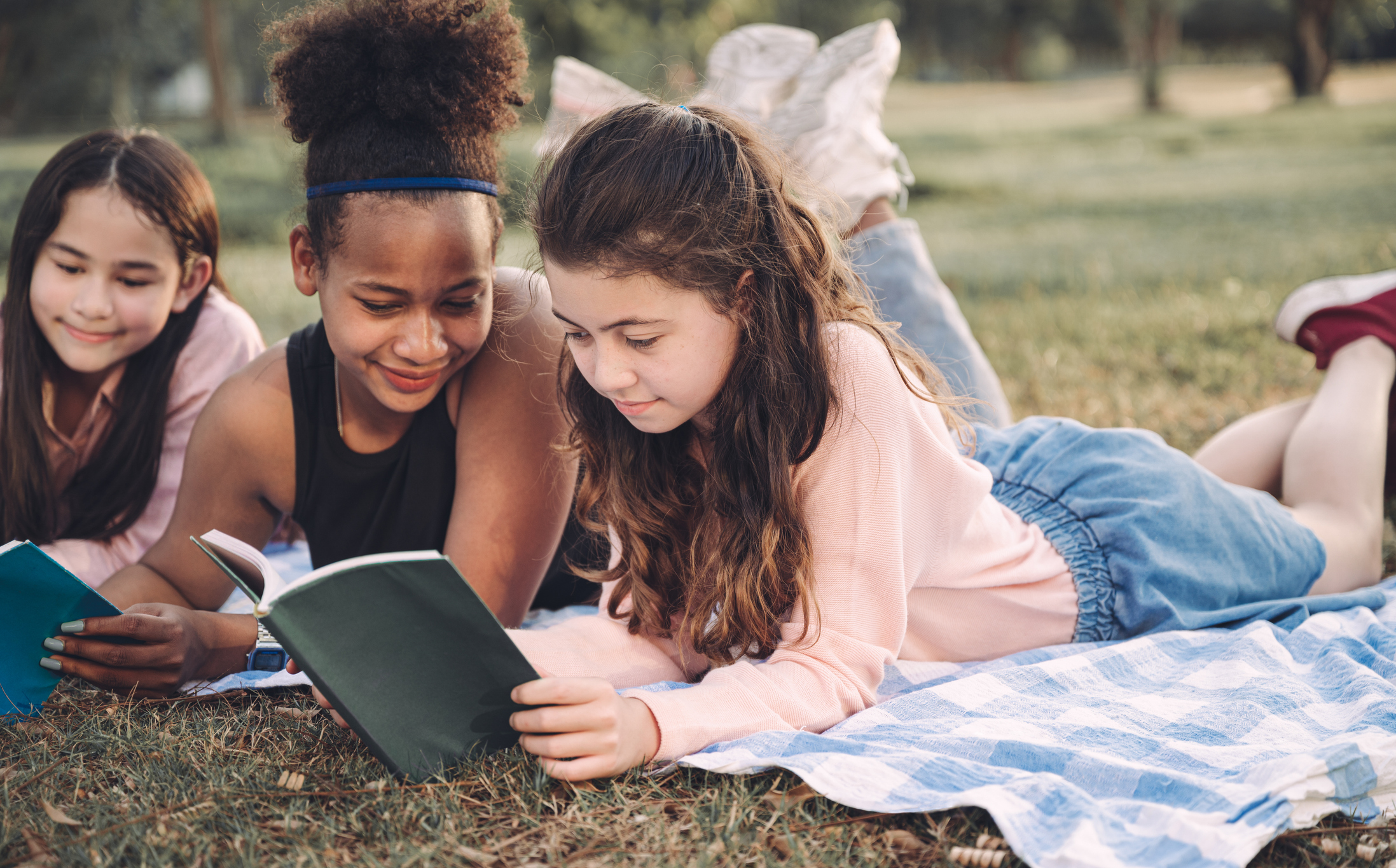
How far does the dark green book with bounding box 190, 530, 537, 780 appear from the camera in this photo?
5.14 feet

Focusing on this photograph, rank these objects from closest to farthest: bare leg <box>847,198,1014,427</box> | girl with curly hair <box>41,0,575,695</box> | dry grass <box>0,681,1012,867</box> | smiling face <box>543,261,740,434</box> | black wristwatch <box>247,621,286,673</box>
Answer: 1. dry grass <box>0,681,1012,867</box>
2. smiling face <box>543,261,740,434</box>
3. girl with curly hair <box>41,0,575,695</box>
4. black wristwatch <box>247,621,286,673</box>
5. bare leg <box>847,198,1014,427</box>

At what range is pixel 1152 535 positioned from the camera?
2568 mm

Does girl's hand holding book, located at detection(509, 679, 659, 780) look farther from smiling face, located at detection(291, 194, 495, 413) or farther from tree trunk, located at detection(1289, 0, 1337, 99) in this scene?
tree trunk, located at detection(1289, 0, 1337, 99)

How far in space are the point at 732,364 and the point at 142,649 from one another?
1291 mm

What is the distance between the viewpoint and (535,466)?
2588mm

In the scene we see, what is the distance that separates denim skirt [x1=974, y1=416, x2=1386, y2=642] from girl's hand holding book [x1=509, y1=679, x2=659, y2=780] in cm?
122

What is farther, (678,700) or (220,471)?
(220,471)

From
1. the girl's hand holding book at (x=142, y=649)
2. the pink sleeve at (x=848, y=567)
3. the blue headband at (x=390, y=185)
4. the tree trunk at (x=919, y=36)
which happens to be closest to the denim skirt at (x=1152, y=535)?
the pink sleeve at (x=848, y=567)

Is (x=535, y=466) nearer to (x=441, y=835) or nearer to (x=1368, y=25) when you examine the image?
(x=441, y=835)

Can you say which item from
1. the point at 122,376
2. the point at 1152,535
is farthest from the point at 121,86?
the point at 1152,535

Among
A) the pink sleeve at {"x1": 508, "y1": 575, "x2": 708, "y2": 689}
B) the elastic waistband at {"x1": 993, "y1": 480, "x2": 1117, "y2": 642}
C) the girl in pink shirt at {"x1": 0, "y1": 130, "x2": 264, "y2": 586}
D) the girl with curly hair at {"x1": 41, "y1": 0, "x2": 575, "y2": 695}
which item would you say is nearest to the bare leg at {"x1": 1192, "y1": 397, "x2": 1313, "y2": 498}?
the elastic waistband at {"x1": 993, "y1": 480, "x2": 1117, "y2": 642}

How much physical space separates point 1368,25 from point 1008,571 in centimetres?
2883

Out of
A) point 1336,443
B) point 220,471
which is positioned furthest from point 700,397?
point 1336,443

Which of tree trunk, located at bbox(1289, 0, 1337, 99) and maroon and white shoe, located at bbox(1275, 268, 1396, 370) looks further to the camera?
tree trunk, located at bbox(1289, 0, 1337, 99)
